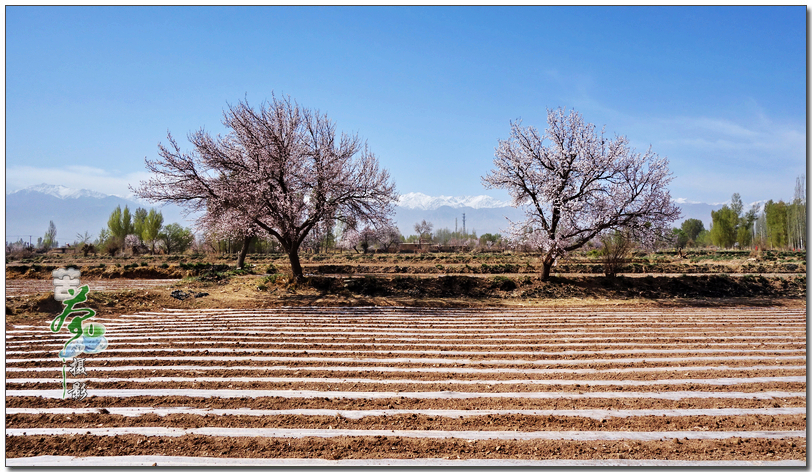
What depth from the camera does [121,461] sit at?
3.43m

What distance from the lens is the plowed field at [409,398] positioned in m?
3.58

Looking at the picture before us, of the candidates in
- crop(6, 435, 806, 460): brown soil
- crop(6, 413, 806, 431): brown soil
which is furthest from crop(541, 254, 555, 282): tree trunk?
crop(6, 435, 806, 460): brown soil

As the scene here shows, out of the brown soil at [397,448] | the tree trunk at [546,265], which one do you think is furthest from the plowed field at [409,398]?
the tree trunk at [546,265]

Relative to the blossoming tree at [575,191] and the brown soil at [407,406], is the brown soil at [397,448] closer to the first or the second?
the brown soil at [407,406]

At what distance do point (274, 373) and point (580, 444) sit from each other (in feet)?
12.0

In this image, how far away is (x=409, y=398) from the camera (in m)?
4.86

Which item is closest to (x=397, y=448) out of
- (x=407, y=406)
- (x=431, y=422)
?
(x=431, y=422)

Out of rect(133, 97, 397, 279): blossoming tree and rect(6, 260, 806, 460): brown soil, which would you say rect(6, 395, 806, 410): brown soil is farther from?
rect(133, 97, 397, 279): blossoming tree

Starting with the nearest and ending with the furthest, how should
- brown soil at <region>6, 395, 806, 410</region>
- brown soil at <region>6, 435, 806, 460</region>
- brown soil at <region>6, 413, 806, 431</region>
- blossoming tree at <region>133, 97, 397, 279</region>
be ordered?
1. brown soil at <region>6, 435, 806, 460</region>
2. brown soil at <region>6, 413, 806, 431</region>
3. brown soil at <region>6, 395, 806, 410</region>
4. blossoming tree at <region>133, 97, 397, 279</region>

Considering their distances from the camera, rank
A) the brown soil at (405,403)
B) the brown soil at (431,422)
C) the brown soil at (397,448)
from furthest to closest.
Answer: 1. the brown soil at (405,403)
2. the brown soil at (431,422)
3. the brown soil at (397,448)

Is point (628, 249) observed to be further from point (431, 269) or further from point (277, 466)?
point (277, 466)

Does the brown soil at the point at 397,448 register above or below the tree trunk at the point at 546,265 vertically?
below

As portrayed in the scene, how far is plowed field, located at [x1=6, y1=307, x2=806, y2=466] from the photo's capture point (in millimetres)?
3580

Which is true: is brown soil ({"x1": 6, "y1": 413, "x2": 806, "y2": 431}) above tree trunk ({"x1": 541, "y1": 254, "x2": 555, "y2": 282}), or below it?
below
